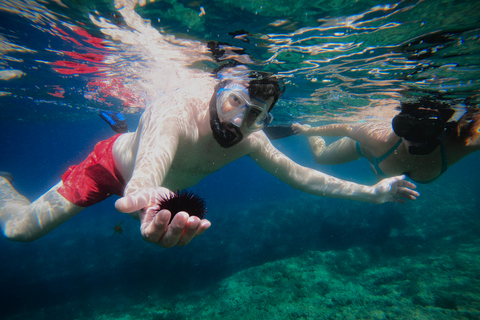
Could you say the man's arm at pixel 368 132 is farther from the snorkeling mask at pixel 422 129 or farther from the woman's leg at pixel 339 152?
the woman's leg at pixel 339 152

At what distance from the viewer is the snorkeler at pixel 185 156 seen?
276 cm

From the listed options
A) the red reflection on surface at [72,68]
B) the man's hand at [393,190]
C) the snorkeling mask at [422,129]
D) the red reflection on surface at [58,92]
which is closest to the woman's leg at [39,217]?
the man's hand at [393,190]

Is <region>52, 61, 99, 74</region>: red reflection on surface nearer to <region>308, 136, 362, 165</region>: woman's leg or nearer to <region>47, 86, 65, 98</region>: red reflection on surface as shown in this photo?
<region>47, 86, 65, 98</region>: red reflection on surface

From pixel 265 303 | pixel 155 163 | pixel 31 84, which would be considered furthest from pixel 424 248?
pixel 31 84

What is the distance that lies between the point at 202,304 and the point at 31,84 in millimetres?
16606

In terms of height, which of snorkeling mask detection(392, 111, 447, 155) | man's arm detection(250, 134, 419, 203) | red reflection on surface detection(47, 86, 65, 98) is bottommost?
man's arm detection(250, 134, 419, 203)

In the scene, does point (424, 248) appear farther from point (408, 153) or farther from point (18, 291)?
Answer: point (18, 291)

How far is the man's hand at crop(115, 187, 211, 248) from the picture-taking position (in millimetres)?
1290

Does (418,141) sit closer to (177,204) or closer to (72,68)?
(177,204)

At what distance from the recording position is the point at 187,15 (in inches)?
202

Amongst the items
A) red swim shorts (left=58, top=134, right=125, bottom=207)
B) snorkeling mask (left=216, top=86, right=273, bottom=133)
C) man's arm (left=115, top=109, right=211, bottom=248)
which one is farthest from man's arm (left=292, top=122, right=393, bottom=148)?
red swim shorts (left=58, top=134, right=125, bottom=207)

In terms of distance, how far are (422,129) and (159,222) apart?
222 inches

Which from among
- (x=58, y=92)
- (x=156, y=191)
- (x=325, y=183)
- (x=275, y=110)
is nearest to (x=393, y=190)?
(x=325, y=183)

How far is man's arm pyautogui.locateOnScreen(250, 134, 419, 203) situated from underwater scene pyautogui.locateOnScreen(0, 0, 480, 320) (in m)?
1.82
